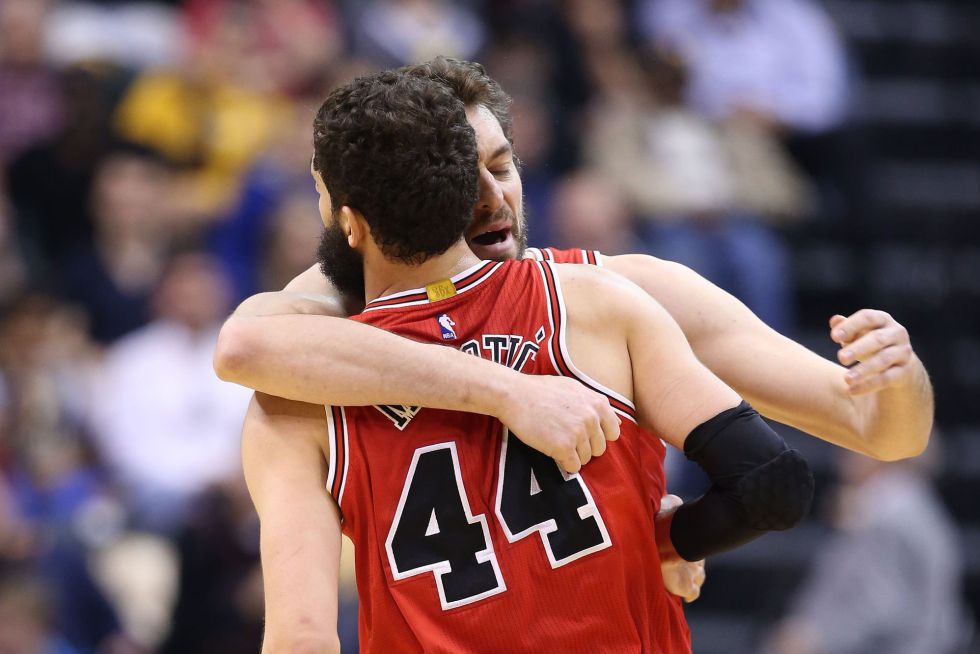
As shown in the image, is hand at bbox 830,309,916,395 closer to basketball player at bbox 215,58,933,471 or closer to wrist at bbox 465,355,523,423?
basketball player at bbox 215,58,933,471

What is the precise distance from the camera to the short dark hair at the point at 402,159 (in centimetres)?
274

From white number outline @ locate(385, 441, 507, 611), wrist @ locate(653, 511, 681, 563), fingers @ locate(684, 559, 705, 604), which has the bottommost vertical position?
fingers @ locate(684, 559, 705, 604)

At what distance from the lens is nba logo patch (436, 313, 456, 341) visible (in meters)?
2.90

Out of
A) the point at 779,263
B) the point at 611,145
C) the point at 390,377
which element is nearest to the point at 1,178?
the point at 611,145

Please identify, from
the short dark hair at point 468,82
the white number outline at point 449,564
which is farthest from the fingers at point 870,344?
the short dark hair at point 468,82

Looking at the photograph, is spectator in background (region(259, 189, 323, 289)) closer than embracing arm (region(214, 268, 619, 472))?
No

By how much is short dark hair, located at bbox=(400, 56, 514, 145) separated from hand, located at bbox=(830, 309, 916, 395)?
0.96 meters

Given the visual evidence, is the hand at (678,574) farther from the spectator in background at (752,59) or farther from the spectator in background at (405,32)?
the spectator in background at (752,59)

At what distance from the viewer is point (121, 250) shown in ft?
27.5

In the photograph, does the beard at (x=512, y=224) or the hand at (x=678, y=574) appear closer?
the hand at (x=678, y=574)

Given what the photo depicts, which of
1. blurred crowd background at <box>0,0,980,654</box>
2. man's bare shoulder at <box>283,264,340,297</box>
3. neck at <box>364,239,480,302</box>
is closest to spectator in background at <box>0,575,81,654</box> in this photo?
blurred crowd background at <box>0,0,980,654</box>

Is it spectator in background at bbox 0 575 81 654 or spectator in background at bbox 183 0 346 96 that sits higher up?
spectator in background at bbox 183 0 346 96

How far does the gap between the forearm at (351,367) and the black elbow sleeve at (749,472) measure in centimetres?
41

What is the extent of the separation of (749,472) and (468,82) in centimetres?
119
